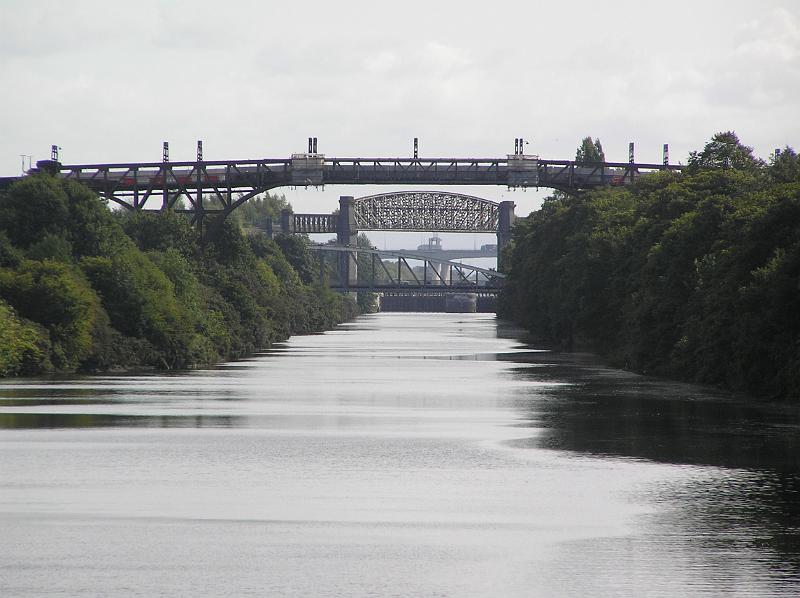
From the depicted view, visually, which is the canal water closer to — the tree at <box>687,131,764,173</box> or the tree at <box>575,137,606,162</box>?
the tree at <box>687,131,764,173</box>

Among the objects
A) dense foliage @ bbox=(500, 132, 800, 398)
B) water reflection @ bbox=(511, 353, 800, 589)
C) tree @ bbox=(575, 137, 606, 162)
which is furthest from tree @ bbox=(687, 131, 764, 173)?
tree @ bbox=(575, 137, 606, 162)

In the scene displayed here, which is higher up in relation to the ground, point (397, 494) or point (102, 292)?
point (102, 292)

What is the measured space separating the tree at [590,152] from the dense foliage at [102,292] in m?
69.2

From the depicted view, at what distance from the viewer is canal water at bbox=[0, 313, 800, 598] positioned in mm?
28688

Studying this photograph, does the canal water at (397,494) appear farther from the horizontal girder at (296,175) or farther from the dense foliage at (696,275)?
the horizontal girder at (296,175)

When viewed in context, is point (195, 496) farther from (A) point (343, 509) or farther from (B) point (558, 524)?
(B) point (558, 524)

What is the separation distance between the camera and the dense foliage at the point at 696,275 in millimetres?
65062

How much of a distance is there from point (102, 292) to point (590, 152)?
347 feet

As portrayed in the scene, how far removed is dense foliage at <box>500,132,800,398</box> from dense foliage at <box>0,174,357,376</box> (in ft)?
85.3

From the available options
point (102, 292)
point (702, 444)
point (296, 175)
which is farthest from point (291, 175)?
point (702, 444)

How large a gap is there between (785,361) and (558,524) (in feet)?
106

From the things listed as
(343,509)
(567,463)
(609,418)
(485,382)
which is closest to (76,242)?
(485,382)

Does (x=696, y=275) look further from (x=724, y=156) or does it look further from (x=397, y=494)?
(x=397, y=494)

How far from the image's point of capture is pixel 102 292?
93688 mm
